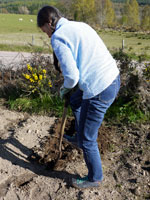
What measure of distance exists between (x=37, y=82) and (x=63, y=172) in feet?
6.75

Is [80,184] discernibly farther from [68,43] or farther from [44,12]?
[44,12]

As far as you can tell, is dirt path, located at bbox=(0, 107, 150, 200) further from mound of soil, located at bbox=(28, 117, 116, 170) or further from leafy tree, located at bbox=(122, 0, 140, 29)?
leafy tree, located at bbox=(122, 0, 140, 29)

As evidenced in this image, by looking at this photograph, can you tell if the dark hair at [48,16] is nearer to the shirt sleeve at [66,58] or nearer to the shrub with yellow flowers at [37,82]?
the shirt sleeve at [66,58]

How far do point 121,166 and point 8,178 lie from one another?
4.66ft

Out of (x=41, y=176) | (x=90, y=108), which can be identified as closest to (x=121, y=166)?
(x=41, y=176)

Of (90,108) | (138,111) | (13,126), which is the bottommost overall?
(13,126)

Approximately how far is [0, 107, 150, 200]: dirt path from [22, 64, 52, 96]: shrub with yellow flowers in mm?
834

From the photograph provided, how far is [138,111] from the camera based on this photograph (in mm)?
4367

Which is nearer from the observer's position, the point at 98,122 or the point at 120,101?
the point at 98,122

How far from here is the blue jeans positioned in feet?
7.76

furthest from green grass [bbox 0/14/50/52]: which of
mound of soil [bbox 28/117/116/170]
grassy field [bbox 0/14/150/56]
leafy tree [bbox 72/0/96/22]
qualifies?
leafy tree [bbox 72/0/96/22]

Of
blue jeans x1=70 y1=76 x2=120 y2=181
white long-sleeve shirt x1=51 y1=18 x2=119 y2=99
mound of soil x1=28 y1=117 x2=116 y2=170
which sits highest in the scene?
white long-sleeve shirt x1=51 y1=18 x2=119 y2=99

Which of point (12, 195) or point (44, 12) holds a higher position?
point (44, 12)

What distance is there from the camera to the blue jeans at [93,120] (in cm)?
237
